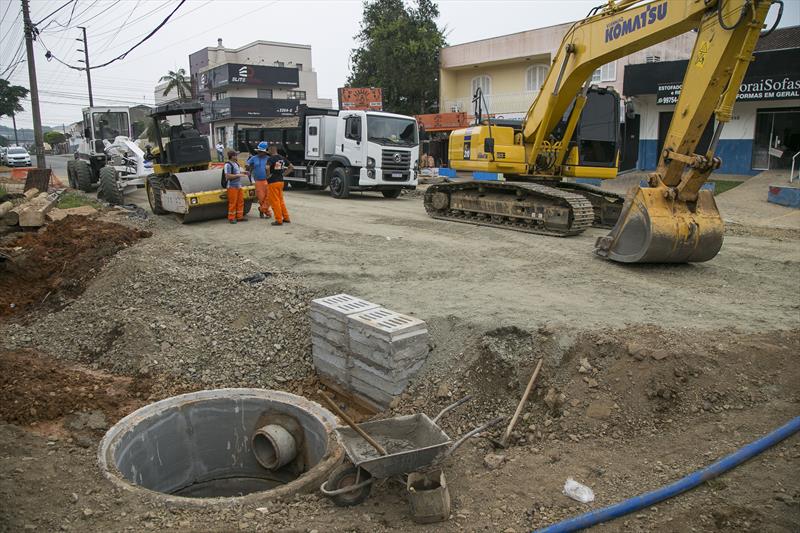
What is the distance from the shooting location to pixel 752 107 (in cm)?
2284

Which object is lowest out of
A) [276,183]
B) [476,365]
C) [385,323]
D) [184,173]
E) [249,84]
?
[476,365]

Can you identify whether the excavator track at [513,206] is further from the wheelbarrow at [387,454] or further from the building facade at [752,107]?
the building facade at [752,107]

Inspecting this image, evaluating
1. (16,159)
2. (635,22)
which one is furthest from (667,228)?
(16,159)

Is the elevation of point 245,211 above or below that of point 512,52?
below

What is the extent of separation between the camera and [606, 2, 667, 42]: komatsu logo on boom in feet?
27.2

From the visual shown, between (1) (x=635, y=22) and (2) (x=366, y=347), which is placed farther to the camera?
(1) (x=635, y=22)

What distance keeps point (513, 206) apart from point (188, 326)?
6.65 m

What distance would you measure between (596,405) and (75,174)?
62.3 ft

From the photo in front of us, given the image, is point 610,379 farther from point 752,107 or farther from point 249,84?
point 249,84

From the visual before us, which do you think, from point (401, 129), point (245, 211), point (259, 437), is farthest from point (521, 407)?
point (401, 129)

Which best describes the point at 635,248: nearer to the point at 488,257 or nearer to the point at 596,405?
the point at 488,257

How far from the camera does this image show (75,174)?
19.0 metres

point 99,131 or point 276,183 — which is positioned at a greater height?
point 99,131

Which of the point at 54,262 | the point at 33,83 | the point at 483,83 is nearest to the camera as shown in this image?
the point at 54,262
